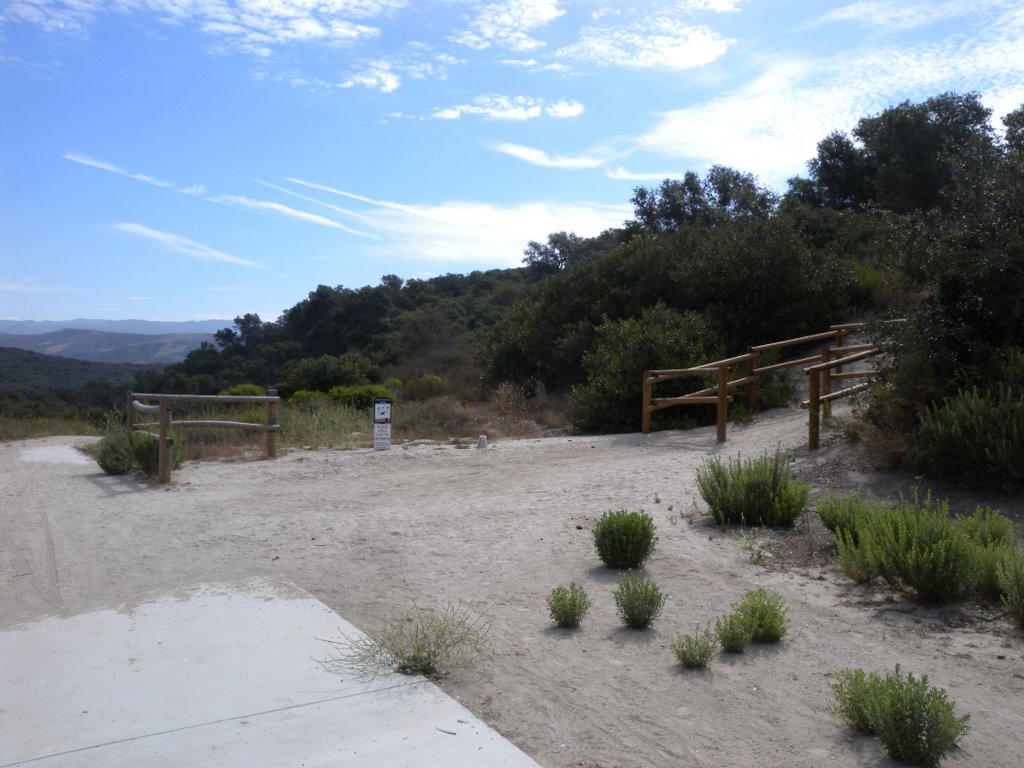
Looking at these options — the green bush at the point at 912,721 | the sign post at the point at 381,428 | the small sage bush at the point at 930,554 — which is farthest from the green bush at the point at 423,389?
the green bush at the point at 912,721

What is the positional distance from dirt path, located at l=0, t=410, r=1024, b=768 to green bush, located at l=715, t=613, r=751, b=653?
78 mm

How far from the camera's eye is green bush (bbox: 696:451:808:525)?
871cm

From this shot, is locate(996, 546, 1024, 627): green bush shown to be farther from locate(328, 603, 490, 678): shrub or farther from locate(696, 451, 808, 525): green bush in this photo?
locate(328, 603, 490, 678): shrub

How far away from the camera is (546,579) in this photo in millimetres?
7488

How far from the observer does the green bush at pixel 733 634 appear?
5.62m

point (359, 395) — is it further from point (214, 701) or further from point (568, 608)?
point (214, 701)

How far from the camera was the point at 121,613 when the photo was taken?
669cm

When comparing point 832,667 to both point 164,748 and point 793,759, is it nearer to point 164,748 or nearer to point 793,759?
point 793,759

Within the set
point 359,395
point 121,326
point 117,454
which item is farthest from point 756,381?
point 121,326

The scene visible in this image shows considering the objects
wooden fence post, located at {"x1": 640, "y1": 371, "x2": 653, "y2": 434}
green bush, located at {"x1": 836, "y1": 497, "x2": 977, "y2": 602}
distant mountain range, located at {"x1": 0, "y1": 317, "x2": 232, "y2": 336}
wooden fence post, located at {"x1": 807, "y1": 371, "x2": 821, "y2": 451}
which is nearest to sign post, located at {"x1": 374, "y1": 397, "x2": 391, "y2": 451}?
wooden fence post, located at {"x1": 640, "y1": 371, "x2": 653, "y2": 434}

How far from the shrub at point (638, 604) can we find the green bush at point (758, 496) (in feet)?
9.09

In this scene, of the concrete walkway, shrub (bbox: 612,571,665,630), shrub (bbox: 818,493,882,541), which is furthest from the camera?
shrub (bbox: 818,493,882,541)

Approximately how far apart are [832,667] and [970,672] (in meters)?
0.74

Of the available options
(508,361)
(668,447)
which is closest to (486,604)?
(668,447)
